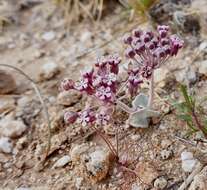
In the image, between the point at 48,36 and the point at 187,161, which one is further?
the point at 48,36

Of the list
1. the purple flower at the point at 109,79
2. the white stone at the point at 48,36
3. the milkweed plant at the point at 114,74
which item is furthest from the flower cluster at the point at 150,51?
the white stone at the point at 48,36

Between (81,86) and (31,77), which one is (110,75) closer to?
(81,86)

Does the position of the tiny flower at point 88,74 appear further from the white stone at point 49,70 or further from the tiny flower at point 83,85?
the white stone at point 49,70

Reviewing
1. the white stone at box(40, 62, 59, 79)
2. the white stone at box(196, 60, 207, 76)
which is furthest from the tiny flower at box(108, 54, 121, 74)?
the white stone at box(40, 62, 59, 79)

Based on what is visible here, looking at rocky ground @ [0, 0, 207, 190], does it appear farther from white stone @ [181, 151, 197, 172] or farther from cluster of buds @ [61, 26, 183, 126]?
cluster of buds @ [61, 26, 183, 126]

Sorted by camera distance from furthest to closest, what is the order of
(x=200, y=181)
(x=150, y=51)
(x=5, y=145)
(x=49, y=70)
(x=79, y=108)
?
1. (x=49, y=70)
2. (x=79, y=108)
3. (x=5, y=145)
4. (x=150, y=51)
5. (x=200, y=181)

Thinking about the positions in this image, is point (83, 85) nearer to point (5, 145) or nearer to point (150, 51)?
point (150, 51)

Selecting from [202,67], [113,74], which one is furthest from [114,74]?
[202,67]
